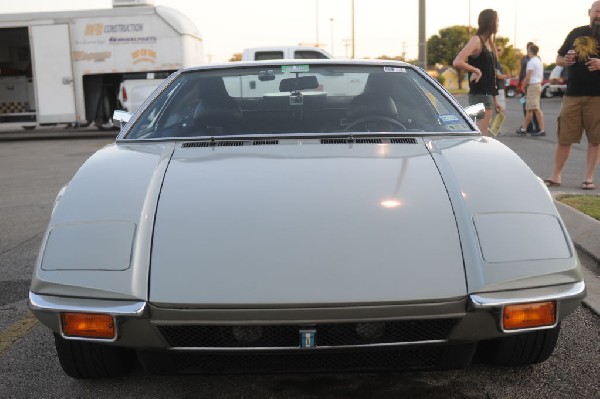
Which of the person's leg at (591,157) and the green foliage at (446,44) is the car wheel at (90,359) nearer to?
the person's leg at (591,157)

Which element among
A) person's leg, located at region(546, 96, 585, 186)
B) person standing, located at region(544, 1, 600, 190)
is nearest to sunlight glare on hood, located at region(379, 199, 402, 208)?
person standing, located at region(544, 1, 600, 190)

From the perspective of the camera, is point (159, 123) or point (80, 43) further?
point (80, 43)

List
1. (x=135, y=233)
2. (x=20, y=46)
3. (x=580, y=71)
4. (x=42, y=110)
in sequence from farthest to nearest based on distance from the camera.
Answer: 1. (x=20, y=46)
2. (x=42, y=110)
3. (x=580, y=71)
4. (x=135, y=233)

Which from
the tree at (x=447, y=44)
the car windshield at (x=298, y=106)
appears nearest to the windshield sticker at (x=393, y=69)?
the car windshield at (x=298, y=106)

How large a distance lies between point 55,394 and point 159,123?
1444mm

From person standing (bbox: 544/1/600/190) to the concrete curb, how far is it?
49.9 inches

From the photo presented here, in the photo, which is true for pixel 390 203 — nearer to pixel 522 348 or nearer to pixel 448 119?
pixel 522 348

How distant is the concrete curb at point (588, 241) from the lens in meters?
3.64

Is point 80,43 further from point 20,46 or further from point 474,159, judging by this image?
point 474,159

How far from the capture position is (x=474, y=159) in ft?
9.36

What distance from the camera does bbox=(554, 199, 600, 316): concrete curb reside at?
11.9 ft

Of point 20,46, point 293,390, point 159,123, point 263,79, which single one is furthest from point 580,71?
point 20,46

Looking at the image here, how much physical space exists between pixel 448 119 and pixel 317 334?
161 cm

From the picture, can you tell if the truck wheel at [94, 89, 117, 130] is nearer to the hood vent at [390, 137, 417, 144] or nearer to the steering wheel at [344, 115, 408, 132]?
the steering wheel at [344, 115, 408, 132]
